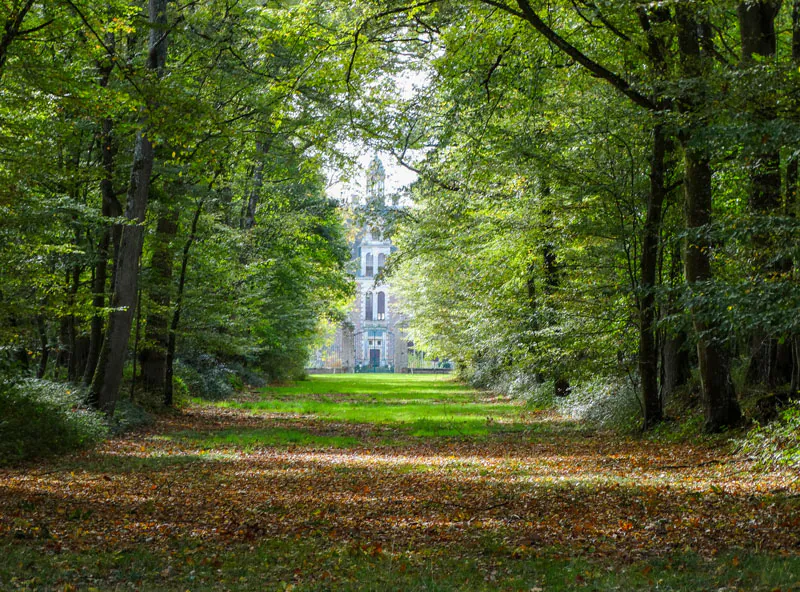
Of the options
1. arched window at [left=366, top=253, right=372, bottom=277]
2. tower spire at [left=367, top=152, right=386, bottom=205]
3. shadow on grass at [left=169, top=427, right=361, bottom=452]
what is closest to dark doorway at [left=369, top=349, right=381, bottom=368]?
arched window at [left=366, top=253, right=372, bottom=277]

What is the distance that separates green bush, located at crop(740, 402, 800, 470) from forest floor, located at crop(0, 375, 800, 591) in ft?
0.83

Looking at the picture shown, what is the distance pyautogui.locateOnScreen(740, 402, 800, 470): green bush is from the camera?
8.87 metres

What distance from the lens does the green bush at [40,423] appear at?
10336mm

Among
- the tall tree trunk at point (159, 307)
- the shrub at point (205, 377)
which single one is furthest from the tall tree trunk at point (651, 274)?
the shrub at point (205, 377)

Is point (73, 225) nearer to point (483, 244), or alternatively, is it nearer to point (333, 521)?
point (333, 521)

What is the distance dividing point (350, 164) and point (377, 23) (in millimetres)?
6585

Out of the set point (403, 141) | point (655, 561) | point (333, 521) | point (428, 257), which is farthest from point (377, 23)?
point (428, 257)

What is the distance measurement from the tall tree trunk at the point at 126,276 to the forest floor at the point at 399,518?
120 centimetres

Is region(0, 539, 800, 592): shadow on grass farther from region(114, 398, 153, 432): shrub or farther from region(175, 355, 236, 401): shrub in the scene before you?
region(175, 355, 236, 401): shrub

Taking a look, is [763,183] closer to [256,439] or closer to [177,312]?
[256,439]

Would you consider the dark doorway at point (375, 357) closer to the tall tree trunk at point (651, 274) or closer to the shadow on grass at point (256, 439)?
the shadow on grass at point (256, 439)

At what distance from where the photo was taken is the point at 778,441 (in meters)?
9.43

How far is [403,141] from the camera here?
16516 mm

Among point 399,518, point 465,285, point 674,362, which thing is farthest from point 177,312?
point 399,518
